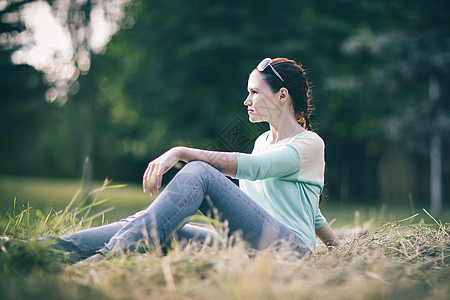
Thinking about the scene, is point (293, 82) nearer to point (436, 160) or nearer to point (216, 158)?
point (216, 158)

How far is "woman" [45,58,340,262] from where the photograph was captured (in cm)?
201

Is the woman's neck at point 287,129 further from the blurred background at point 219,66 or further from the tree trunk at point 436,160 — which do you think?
the tree trunk at point 436,160

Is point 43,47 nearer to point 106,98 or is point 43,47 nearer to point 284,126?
point 106,98

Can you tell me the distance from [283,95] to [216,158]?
0.61m

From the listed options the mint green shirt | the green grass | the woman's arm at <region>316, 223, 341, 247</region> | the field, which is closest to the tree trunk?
the green grass

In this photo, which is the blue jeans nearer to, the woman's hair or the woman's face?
the woman's face

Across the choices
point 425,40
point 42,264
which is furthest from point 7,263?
point 425,40

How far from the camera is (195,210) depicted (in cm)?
208

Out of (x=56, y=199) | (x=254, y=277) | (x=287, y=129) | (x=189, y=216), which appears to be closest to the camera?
(x=254, y=277)

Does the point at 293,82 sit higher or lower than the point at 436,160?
higher

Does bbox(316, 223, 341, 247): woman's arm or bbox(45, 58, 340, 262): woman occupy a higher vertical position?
bbox(45, 58, 340, 262): woman

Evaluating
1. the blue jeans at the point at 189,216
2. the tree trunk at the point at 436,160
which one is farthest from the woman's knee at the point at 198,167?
the tree trunk at the point at 436,160

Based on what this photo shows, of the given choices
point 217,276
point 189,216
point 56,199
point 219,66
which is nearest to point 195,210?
point 189,216

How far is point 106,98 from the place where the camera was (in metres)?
17.4
